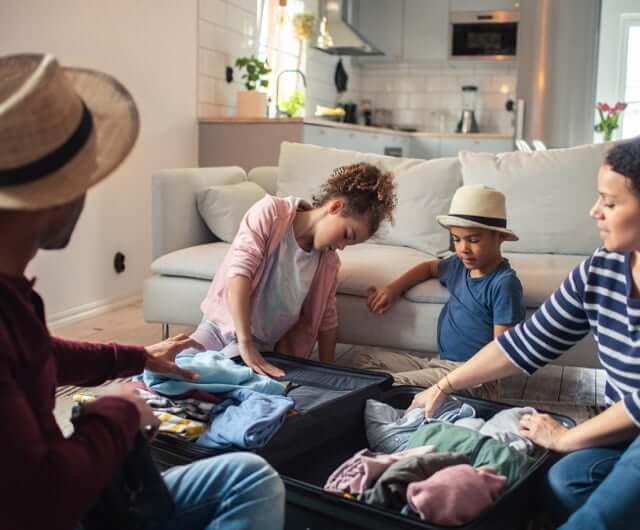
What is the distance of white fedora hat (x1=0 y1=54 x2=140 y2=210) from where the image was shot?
0.77m

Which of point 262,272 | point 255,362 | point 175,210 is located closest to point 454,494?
point 255,362

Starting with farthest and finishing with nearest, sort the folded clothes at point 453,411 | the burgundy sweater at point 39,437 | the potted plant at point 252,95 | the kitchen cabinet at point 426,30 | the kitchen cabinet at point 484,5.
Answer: the kitchen cabinet at point 426,30
the kitchen cabinet at point 484,5
the potted plant at point 252,95
the folded clothes at point 453,411
the burgundy sweater at point 39,437

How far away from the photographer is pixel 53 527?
802mm

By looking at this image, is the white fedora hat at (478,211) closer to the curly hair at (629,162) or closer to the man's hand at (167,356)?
the curly hair at (629,162)

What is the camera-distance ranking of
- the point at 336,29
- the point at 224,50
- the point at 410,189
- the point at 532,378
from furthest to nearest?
1. the point at 336,29
2. the point at 224,50
3. the point at 410,189
4. the point at 532,378

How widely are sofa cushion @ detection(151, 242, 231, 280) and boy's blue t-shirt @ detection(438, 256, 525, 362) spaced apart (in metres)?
0.87

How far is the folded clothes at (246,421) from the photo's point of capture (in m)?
1.54

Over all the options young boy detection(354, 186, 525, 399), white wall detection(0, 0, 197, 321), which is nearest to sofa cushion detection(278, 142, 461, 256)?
young boy detection(354, 186, 525, 399)

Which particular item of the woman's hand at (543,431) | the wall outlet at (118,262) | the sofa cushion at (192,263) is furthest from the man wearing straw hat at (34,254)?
the wall outlet at (118,262)

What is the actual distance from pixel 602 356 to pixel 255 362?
94 centimetres

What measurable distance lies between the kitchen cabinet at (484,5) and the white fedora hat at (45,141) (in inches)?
252

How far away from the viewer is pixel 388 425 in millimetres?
1757

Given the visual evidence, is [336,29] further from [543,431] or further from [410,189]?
[543,431]

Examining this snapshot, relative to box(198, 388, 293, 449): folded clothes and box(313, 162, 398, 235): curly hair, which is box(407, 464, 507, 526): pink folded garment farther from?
box(313, 162, 398, 235): curly hair
